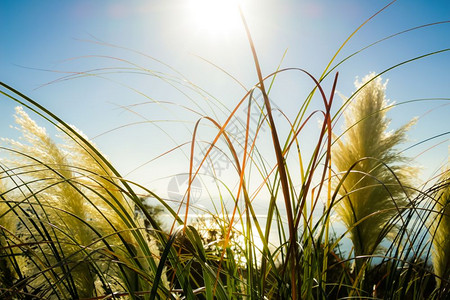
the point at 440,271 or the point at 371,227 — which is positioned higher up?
the point at 371,227

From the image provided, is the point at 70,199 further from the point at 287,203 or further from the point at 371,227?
the point at 371,227

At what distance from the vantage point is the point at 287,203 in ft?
2.27

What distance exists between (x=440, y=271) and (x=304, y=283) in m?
1.47

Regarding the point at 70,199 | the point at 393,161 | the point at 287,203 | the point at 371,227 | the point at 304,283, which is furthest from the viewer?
the point at 393,161

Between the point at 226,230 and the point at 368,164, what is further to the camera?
the point at 368,164

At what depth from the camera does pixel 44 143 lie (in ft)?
6.78

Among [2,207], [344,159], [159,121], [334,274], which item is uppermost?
[344,159]

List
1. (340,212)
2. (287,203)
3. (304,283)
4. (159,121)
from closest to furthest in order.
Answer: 1. (287,203)
2. (304,283)
3. (159,121)
4. (340,212)

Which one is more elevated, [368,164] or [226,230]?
[368,164]

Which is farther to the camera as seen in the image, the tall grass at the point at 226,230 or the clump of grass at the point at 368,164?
the clump of grass at the point at 368,164

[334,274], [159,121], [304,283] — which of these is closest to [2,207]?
[159,121]

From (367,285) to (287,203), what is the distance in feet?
3.61

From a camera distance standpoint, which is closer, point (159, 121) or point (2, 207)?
point (159, 121)

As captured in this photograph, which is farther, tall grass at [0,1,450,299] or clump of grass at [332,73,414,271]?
clump of grass at [332,73,414,271]
